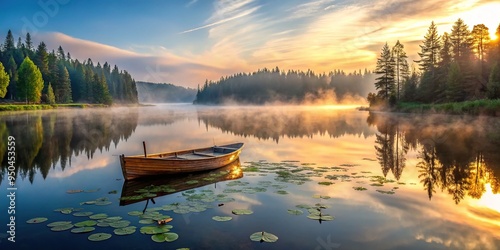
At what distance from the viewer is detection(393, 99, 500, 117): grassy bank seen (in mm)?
50666

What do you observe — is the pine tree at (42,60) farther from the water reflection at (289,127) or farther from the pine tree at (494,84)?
the pine tree at (494,84)

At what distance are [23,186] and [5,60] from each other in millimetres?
128356

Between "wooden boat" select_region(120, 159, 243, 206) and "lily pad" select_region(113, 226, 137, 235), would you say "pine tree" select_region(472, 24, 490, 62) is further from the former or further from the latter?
"lily pad" select_region(113, 226, 137, 235)

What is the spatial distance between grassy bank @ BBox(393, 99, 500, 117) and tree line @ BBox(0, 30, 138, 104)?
3746 inches

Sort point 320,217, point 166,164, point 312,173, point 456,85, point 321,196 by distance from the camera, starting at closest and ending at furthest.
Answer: point 320,217 → point 321,196 → point 166,164 → point 312,173 → point 456,85

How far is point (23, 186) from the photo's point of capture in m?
16.9

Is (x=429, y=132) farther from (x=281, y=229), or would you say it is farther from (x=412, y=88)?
(x=412, y=88)

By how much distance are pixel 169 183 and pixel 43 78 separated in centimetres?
11440

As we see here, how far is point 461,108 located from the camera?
190 feet

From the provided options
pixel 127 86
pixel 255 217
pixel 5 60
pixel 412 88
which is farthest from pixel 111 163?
pixel 127 86

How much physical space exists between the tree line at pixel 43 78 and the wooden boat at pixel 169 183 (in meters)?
83.3

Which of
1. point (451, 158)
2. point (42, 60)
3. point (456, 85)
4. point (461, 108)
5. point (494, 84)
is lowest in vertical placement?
point (451, 158)

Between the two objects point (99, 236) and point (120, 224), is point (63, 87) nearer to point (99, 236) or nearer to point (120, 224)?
point (120, 224)

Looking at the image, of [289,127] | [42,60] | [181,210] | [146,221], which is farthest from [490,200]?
[42,60]
